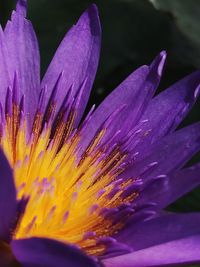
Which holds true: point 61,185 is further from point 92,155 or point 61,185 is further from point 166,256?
point 166,256

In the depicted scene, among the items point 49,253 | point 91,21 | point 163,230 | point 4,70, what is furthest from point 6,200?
point 91,21

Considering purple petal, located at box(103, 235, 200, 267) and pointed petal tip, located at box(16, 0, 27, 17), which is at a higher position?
pointed petal tip, located at box(16, 0, 27, 17)

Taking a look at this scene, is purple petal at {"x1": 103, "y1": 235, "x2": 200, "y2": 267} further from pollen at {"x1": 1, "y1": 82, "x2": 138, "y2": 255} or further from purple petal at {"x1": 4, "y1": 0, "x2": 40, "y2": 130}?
purple petal at {"x1": 4, "y1": 0, "x2": 40, "y2": 130}

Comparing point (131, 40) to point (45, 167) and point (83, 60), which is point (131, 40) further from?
point (45, 167)

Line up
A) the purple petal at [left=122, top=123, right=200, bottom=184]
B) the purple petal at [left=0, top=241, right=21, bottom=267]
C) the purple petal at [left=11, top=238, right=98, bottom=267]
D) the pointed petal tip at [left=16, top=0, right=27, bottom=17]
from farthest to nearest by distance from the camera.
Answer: the pointed petal tip at [left=16, top=0, right=27, bottom=17] → the purple petal at [left=122, top=123, right=200, bottom=184] → the purple petal at [left=0, top=241, right=21, bottom=267] → the purple petal at [left=11, top=238, right=98, bottom=267]

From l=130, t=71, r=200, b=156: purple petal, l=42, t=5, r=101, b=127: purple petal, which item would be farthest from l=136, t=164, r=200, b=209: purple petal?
l=42, t=5, r=101, b=127: purple petal

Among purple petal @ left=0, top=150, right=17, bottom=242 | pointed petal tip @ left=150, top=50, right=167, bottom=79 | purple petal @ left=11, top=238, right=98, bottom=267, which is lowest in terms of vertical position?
purple petal @ left=11, top=238, right=98, bottom=267

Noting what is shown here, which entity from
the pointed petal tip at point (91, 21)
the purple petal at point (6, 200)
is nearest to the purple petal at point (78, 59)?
the pointed petal tip at point (91, 21)

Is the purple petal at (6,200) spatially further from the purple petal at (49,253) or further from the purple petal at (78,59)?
the purple petal at (78,59)
